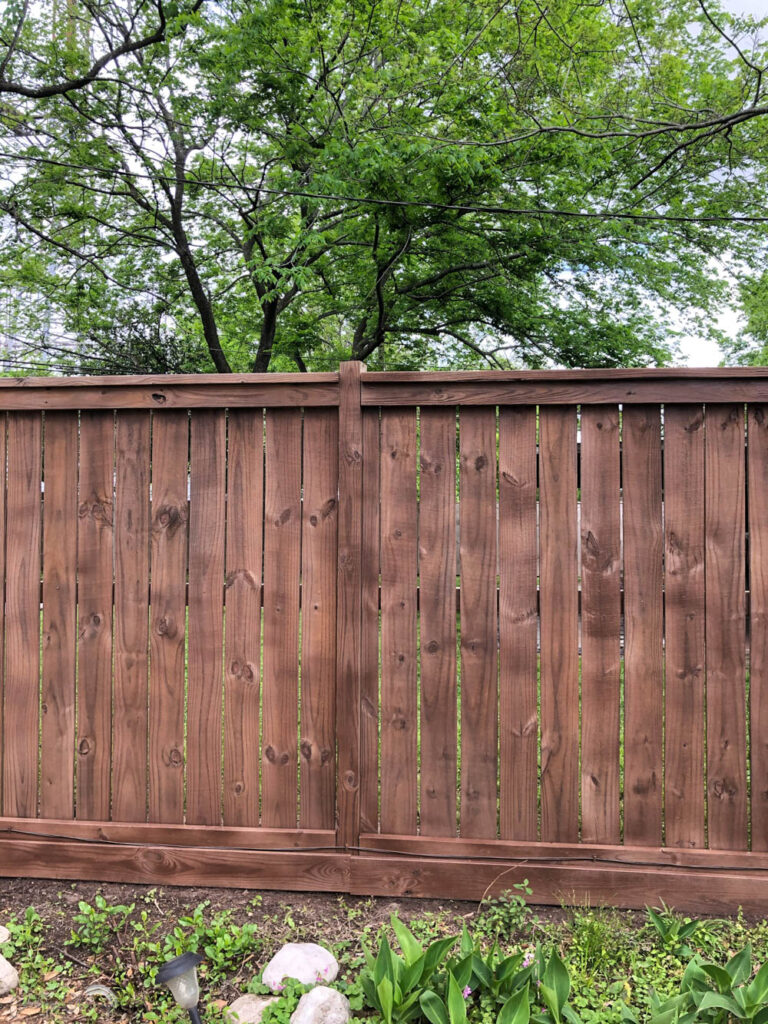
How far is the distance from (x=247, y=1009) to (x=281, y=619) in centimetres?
106

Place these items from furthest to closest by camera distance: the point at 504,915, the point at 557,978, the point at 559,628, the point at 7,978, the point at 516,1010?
1. the point at 559,628
2. the point at 504,915
3. the point at 7,978
4. the point at 557,978
5. the point at 516,1010

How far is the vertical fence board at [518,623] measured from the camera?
2152 mm

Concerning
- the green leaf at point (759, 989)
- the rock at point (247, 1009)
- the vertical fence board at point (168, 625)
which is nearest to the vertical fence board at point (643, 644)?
the green leaf at point (759, 989)

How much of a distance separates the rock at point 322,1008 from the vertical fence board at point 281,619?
59 cm

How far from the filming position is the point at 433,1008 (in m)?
1.55

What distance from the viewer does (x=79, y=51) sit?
24.2 feet

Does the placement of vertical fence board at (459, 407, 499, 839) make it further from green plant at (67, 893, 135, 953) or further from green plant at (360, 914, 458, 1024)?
green plant at (67, 893, 135, 953)

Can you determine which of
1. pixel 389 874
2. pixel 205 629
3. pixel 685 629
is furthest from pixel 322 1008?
pixel 685 629

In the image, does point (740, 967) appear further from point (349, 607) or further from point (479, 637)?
point (349, 607)

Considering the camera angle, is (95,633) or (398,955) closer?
(398,955)

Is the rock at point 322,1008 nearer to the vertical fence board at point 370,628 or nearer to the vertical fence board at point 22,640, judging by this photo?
the vertical fence board at point 370,628

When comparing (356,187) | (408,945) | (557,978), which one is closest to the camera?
(557,978)

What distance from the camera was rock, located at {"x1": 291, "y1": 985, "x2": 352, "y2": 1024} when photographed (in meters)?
1.63

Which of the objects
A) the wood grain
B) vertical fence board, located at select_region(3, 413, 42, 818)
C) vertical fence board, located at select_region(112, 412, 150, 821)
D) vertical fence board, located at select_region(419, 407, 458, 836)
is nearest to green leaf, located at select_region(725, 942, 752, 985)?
the wood grain
